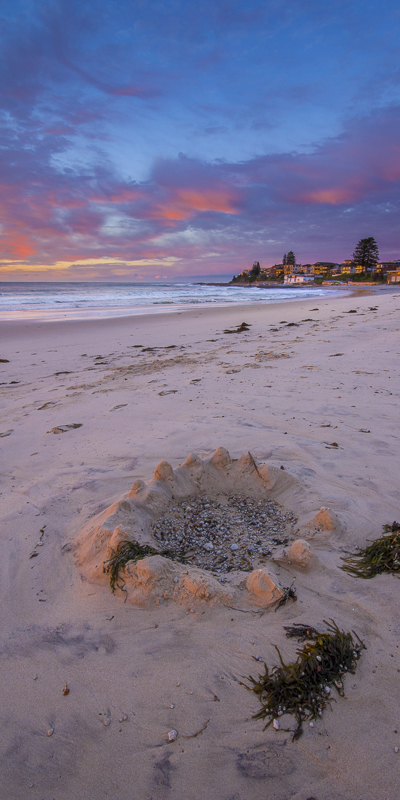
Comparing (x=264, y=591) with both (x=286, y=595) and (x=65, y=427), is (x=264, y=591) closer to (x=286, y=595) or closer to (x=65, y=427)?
(x=286, y=595)

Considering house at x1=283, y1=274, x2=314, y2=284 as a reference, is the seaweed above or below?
below

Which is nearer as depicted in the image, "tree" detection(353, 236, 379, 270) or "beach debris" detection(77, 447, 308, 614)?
"beach debris" detection(77, 447, 308, 614)

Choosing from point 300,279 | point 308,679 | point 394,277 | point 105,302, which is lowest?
point 308,679

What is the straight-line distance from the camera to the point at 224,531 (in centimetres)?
239

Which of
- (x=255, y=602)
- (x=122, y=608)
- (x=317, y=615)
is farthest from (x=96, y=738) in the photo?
(x=317, y=615)

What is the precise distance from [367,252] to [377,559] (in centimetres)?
8893

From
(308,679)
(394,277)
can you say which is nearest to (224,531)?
(308,679)

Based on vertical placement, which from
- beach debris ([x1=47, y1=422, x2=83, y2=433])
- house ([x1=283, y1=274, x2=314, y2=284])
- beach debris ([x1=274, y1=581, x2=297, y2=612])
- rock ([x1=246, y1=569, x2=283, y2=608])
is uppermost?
house ([x1=283, y1=274, x2=314, y2=284])

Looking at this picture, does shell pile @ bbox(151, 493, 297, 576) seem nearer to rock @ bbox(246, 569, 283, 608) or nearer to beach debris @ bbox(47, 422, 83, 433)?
rock @ bbox(246, 569, 283, 608)

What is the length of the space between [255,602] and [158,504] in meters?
0.98

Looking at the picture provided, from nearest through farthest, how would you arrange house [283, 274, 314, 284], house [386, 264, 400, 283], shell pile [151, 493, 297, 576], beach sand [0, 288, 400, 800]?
1. beach sand [0, 288, 400, 800]
2. shell pile [151, 493, 297, 576]
3. house [386, 264, 400, 283]
4. house [283, 274, 314, 284]

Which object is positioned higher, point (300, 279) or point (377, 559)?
point (300, 279)

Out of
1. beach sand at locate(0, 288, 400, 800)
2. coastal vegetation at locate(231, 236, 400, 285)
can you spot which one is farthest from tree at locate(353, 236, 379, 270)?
beach sand at locate(0, 288, 400, 800)

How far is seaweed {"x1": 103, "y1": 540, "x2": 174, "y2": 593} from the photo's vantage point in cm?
193
